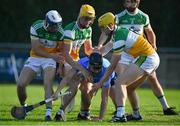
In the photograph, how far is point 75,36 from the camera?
52.6ft

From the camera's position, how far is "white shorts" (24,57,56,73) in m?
16.1

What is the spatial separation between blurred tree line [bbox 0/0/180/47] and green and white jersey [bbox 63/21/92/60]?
63.1 ft

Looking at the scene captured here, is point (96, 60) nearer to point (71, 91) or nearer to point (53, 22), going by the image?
point (71, 91)

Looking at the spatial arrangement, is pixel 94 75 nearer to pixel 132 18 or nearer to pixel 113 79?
pixel 113 79

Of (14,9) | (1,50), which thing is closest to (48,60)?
(1,50)

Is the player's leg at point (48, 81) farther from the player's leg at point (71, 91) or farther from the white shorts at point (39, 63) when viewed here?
the player's leg at point (71, 91)

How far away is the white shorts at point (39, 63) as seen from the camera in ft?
52.8

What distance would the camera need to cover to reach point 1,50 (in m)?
34.1

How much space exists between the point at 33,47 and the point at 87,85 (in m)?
1.32

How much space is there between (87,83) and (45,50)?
3.57ft

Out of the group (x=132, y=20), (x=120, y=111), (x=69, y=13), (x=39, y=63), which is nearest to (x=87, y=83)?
(x=39, y=63)

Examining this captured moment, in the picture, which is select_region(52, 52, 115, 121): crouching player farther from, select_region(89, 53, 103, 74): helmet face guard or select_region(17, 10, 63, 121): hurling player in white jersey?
select_region(17, 10, 63, 121): hurling player in white jersey

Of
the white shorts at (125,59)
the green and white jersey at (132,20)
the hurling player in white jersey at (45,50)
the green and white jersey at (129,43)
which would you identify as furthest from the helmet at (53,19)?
the green and white jersey at (132,20)

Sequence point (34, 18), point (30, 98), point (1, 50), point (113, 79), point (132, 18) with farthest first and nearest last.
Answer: point (34, 18) < point (1, 50) < point (30, 98) < point (132, 18) < point (113, 79)
